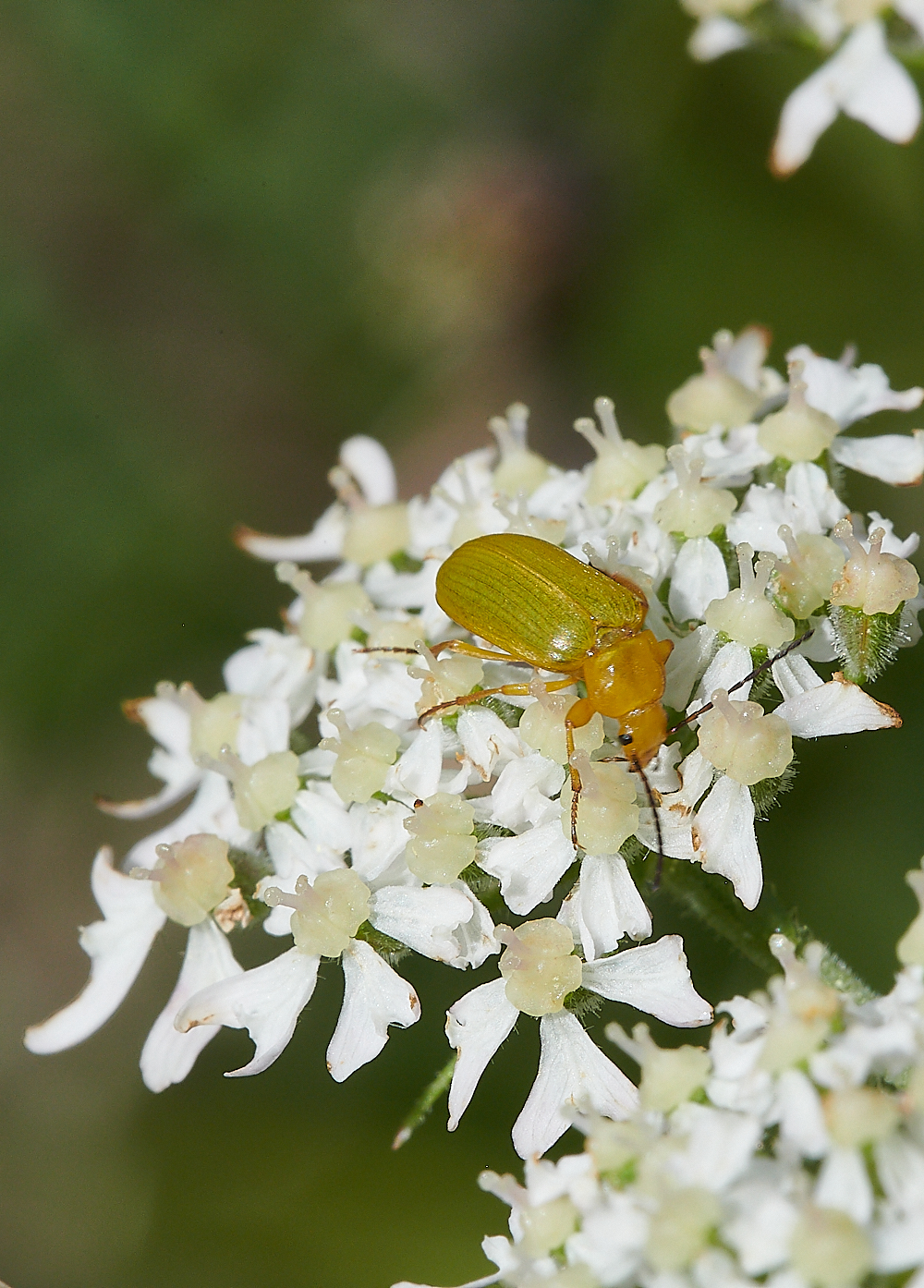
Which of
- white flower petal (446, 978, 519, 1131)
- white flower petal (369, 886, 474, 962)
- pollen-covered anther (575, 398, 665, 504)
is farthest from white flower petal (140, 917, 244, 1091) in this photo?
pollen-covered anther (575, 398, 665, 504)

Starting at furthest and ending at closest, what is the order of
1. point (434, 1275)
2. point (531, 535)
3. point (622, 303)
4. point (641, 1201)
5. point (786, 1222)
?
point (622, 303)
point (434, 1275)
point (531, 535)
point (641, 1201)
point (786, 1222)

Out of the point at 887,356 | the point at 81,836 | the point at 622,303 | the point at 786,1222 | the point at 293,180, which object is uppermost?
the point at 293,180

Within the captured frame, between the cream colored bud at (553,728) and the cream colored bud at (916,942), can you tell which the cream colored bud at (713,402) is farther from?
the cream colored bud at (916,942)

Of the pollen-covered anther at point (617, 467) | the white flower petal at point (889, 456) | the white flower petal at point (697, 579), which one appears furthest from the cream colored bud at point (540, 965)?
the white flower petal at point (889, 456)

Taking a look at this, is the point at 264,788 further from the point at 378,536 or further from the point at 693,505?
the point at 693,505

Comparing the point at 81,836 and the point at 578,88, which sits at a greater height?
the point at 578,88

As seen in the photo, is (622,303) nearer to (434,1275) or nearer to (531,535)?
(531,535)

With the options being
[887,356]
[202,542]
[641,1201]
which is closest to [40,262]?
[202,542]
